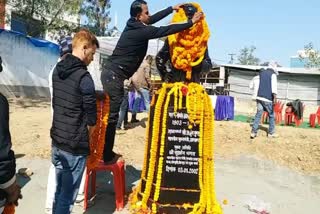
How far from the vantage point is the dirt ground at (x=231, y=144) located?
7.72 metres

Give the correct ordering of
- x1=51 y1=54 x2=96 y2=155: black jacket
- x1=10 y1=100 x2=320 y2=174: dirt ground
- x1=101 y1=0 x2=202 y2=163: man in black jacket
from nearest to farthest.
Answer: x1=51 y1=54 x2=96 y2=155: black jacket
x1=101 y1=0 x2=202 y2=163: man in black jacket
x1=10 y1=100 x2=320 y2=174: dirt ground

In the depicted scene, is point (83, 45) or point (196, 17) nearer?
point (83, 45)

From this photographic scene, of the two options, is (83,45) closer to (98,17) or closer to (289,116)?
(289,116)

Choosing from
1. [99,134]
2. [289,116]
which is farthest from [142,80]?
[289,116]

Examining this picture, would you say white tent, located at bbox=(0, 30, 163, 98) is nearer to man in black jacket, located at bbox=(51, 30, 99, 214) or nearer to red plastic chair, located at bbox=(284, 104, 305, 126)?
red plastic chair, located at bbox=(284, 104, 305, 126)

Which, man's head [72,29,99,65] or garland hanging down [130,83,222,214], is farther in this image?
garland hanging down [130,83,222,214]

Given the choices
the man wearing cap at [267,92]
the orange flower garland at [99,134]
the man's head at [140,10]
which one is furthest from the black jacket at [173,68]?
the man wearing cap at [267,92]

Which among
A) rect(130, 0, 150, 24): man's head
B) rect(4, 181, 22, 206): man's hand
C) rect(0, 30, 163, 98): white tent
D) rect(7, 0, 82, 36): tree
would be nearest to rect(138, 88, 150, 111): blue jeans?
rect(0, 30, 163, 98): white tent

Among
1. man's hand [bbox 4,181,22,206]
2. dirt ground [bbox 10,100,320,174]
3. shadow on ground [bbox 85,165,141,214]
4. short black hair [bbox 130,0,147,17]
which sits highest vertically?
short black hair [bbox 130,0,147,17]

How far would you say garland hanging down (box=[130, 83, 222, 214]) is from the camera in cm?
460

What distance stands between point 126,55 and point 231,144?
16.2 ft

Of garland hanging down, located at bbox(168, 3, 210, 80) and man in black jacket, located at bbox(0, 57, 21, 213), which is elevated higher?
garland hanging down, located at bbox(168, 3, 210, 80)

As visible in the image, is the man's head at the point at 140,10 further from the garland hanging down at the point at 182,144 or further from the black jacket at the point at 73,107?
the black jacket at the point at 73,107

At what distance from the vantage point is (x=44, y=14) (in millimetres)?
22859
